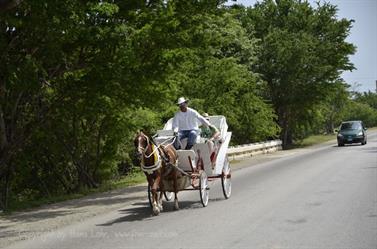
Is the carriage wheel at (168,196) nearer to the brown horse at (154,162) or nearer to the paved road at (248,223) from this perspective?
the paved road at (248,223)

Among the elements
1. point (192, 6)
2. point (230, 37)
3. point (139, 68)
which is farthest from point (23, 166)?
point (230, 37)

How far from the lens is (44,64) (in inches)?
697

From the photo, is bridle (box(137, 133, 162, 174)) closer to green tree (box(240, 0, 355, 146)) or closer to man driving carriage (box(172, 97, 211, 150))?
man driving carriage (box(172, 97, 211, 150))

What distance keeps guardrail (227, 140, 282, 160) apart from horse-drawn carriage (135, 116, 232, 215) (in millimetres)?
17090

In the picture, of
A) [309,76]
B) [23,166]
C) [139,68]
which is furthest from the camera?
[309,76]

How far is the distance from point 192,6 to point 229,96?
16211 millimetres

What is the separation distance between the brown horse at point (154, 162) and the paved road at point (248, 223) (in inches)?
20.6

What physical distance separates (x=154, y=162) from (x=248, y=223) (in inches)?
98.3

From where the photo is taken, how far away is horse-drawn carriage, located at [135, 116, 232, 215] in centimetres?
1191

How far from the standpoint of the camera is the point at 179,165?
1318 centimetres

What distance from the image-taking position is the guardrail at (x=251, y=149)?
32469mm

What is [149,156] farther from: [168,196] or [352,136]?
[352,136]

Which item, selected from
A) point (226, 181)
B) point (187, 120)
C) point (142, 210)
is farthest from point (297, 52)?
point (142, 210)

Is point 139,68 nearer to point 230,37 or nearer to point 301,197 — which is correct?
point 301,197
